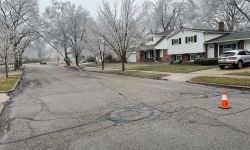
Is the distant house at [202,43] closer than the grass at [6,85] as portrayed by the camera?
No

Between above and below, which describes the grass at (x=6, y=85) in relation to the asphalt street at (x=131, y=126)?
above

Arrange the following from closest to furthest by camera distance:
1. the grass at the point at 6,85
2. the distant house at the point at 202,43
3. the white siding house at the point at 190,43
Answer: the grass at the point at 6,85 → the distant house at the point at 202,43 → the white siding house at the point at 190,43

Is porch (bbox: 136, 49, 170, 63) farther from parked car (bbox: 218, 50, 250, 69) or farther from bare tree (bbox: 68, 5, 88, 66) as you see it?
parked car (bbox: 218, 50, 250, 69)

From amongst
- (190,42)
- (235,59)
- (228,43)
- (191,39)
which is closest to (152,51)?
(190,42)

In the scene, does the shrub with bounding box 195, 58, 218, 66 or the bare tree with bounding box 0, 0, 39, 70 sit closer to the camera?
the shrub with bounding box 195, 58, 218, 66

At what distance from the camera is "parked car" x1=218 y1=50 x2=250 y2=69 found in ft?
73.5

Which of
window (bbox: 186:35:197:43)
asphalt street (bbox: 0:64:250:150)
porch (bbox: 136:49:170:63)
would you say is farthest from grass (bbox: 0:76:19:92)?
porch (bbox: 136:49:170:63)

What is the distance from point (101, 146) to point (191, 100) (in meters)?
5.33

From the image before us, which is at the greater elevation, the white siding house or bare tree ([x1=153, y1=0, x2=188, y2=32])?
bare tree ([x1=153, y1=0, x2=188, y2=32])

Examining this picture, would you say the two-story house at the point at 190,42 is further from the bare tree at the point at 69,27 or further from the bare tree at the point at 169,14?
the bare tree at the point at 169,14

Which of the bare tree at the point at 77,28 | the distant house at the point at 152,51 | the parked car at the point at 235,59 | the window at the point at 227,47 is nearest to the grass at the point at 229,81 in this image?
the parked car at the point at 235,59

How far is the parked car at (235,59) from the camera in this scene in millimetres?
22391

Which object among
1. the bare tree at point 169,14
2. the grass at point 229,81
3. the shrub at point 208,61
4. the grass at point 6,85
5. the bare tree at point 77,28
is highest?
the bare tree at point 169,14

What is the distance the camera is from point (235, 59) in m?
22.3
